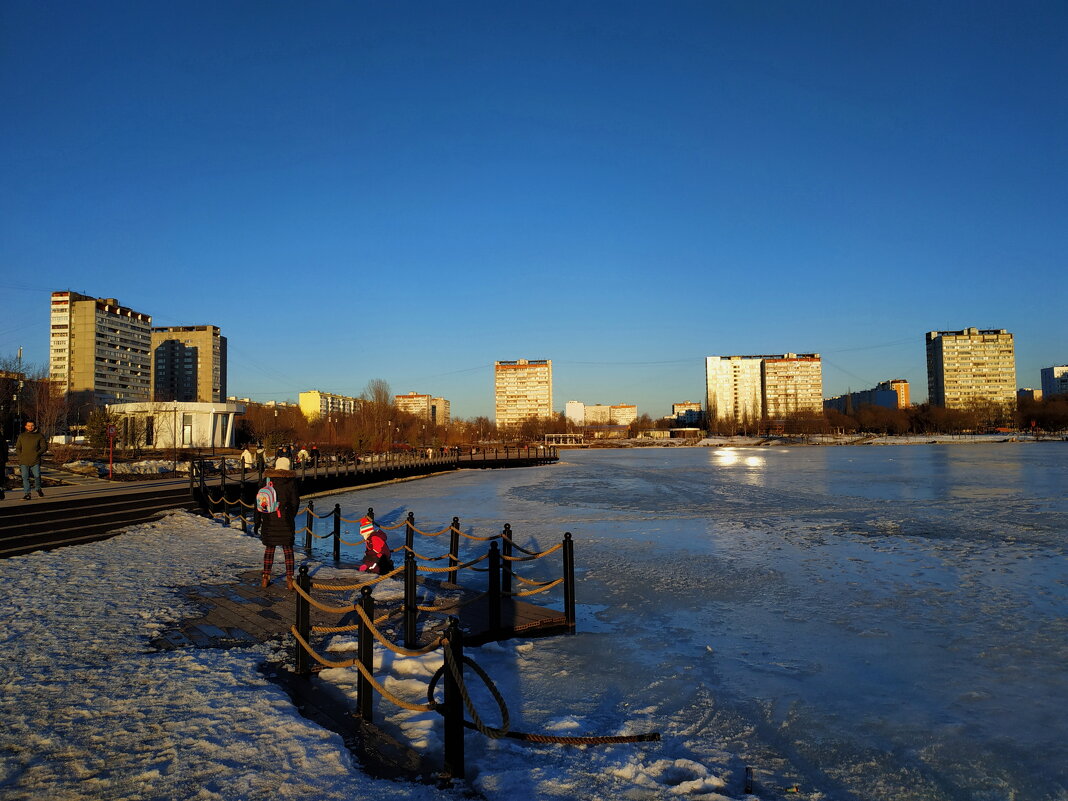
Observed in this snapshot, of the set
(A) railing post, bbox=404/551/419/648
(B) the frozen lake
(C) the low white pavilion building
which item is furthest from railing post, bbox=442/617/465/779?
(C) the low white pavilion building

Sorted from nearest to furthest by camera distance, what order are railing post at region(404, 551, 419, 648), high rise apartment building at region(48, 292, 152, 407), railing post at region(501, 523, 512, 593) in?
1. railing post at region(404, 551, 419, 648)
2. railing post at region(501, 523, 512, 593)
3. high rise apartment building at region(48, 292, 152, 407)

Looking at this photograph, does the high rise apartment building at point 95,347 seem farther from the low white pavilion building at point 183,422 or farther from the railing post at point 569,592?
the railing post at point 569,592

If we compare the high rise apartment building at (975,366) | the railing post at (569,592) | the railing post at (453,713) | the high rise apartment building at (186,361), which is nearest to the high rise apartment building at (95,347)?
the high rise apartment building at (186,361)

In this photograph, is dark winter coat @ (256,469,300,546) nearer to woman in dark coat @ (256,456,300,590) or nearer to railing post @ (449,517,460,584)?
woman in dark coat @ (256,456,300,590)

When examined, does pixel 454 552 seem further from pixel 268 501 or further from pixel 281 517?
pixel 268 501

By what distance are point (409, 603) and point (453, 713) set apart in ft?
8.71

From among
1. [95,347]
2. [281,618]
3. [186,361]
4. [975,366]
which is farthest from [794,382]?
[281,618]

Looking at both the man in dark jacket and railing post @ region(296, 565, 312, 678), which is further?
the man in dark jacket

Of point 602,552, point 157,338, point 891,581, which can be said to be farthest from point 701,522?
point 157,338

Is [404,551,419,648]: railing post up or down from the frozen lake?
up

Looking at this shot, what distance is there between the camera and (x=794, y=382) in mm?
192375

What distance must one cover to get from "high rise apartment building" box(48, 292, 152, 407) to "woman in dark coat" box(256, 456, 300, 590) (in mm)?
121766

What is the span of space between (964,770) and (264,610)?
23.7ft

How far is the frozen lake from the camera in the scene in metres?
4.73
